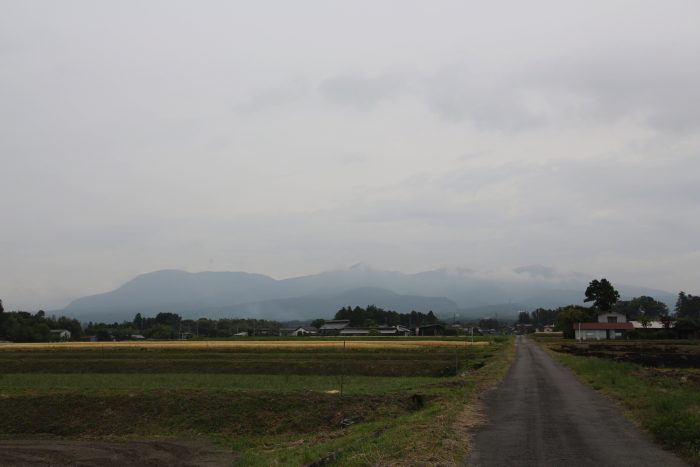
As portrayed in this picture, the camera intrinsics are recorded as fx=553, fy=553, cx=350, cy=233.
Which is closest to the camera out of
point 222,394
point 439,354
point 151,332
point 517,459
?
point 517,459

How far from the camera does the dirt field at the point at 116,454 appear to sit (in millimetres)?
16516

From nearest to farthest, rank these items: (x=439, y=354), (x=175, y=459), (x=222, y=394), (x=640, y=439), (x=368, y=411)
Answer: (x=640, y=439) → (x=175, y=459) → (x=368, y=411) → (x=222, y=394) → (x=439, y=354)

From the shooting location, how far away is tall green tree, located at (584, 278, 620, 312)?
13400 cm

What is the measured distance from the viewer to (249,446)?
1919cm

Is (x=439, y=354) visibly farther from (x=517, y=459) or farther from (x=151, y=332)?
(x=151, y=332)

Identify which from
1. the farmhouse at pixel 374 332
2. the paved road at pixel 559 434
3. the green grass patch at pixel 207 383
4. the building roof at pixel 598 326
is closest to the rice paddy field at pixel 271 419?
the green grass patch at pixel 207 383

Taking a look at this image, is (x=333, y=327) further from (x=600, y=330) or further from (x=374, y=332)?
(x=600, y=330)

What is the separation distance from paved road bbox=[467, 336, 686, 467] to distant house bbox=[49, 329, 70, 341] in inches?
5340

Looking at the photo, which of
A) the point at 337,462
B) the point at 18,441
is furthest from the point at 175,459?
the point at 18,441

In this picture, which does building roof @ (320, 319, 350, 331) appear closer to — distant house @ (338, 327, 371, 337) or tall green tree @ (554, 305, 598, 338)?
distant house @ (338, 327, 371, 337)

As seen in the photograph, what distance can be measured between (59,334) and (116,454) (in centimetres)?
14258

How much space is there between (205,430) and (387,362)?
2629 cm

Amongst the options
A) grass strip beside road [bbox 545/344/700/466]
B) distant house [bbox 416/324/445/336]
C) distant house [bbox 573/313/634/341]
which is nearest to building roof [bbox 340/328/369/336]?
distant house [bbox 416/324/445/336]

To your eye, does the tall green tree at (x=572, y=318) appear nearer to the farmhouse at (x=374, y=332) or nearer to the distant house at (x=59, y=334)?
the farmhouse at (x=374, y=332)
